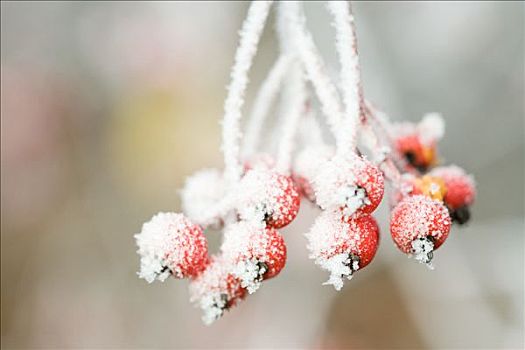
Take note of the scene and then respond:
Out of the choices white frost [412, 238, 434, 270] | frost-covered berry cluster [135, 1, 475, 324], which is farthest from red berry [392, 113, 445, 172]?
white frost [412, 238, 434, 270]

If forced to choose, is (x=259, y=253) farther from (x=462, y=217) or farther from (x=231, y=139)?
(x=462, y=217)

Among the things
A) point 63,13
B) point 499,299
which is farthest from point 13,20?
point 499,299

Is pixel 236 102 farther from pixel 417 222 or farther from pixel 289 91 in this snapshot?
pixel 417 222

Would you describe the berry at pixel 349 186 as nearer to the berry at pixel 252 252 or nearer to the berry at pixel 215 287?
the berry at pixel 252 252

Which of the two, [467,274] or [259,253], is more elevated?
[259,253]

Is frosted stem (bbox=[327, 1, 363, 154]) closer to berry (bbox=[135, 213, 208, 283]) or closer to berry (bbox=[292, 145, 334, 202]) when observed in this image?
berry (bbox=[292, 145, 334, 202])

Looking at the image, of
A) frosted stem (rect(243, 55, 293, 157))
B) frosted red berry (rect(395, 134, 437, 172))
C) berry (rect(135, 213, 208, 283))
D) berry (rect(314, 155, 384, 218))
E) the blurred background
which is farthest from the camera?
the blurred background
